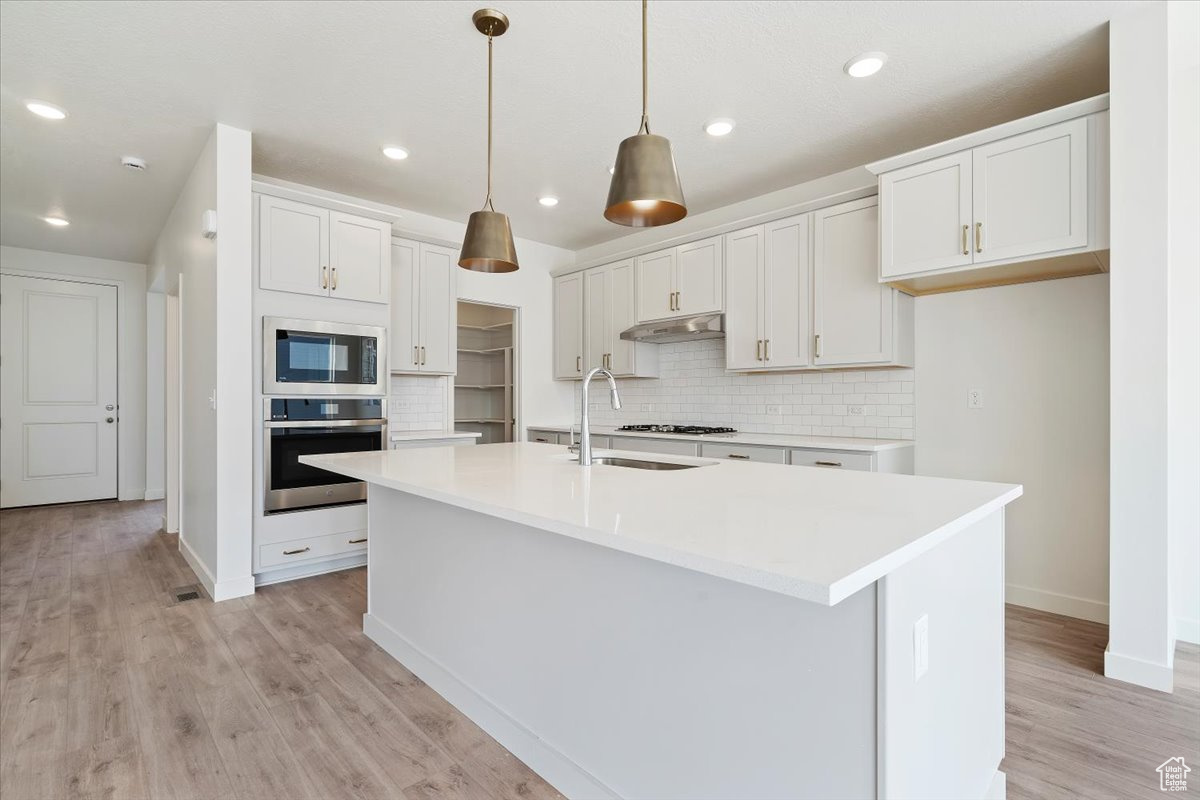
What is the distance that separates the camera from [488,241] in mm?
2293

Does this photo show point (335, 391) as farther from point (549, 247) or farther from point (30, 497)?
point (30, 497)

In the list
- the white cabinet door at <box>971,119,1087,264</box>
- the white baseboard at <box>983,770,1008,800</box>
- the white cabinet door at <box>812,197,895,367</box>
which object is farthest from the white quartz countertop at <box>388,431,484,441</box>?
the white baseboard at <box>983,770,1008,800</box>

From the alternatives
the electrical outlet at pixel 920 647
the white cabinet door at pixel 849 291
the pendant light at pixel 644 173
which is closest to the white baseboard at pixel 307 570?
the pendant light at pixel 644 173

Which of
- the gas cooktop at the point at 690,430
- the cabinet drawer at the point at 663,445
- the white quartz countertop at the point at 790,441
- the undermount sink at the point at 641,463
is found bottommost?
the cabinet drawer at the point at 663,445

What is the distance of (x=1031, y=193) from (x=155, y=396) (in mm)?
8026

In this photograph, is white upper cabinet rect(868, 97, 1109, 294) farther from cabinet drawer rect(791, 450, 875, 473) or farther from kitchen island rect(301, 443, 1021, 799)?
kitchen island rect(301, 443, 1021, 799)

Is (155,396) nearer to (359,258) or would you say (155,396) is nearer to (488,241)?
(359,258)

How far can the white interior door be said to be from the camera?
234 inches

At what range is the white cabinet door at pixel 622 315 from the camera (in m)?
4.95

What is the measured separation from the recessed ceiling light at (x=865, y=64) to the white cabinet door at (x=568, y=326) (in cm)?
304

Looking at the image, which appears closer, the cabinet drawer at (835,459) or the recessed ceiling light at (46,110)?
the recessed ceiling light at (46,110)

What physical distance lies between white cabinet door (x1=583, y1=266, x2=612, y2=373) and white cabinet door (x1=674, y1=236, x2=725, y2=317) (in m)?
0.77

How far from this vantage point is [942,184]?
2.99 metres

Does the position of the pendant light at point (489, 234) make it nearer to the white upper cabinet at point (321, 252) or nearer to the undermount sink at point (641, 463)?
the undermount sink at point (641, 463)
